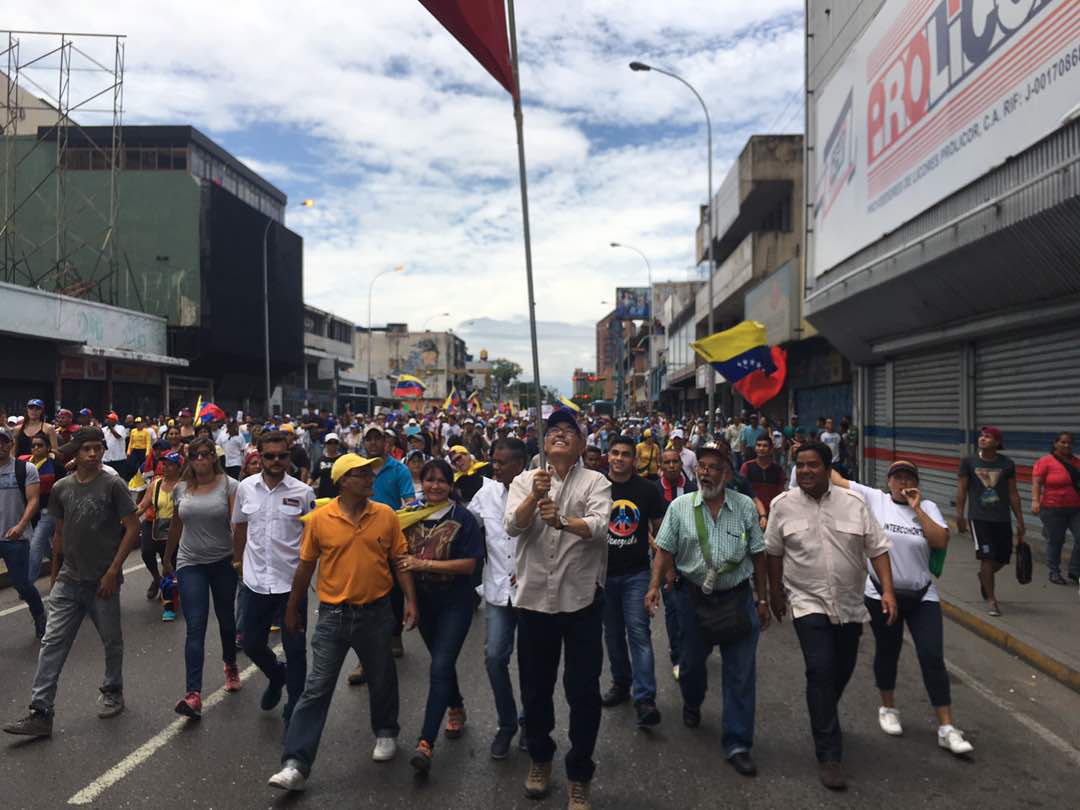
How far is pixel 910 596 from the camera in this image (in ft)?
15.7

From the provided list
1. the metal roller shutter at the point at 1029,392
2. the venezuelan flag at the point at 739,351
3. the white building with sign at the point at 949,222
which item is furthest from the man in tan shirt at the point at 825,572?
the venezuelan flag at the point at 739,351

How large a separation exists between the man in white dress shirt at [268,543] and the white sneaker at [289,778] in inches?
27.5

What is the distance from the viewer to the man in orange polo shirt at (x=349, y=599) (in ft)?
13.6

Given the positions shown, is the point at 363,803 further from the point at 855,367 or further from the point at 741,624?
the point at 855,367

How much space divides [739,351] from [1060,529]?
26.3 ft

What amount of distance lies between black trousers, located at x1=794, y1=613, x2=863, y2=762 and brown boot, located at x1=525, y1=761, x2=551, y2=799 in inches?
53.6

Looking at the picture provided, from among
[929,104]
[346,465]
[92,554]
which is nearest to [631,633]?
[346,465]

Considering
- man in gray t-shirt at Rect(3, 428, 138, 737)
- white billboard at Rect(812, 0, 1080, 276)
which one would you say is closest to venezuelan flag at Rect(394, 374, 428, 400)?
white billboard at Rect(812, 0, 1080, 276)

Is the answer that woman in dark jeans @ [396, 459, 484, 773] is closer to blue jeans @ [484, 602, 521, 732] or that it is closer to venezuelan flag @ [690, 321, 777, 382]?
blue jeans @ [484, 602, 521, 732]

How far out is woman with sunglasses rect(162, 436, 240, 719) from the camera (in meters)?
5.14

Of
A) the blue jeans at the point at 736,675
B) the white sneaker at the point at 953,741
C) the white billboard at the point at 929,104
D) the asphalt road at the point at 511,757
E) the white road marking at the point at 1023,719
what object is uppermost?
the white billboard at the point at 929,104

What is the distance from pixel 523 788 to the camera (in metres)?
4.14

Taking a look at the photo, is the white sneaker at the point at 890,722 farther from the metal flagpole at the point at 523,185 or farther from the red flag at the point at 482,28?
the red flag at the point at 482,28

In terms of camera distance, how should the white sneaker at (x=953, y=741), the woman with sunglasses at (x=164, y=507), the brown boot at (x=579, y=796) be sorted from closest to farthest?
the brown boot at (x=579, y=796) < the white sneaker at (x=953, y=741) < the woman with sunglasses at (x=164, y=507)
